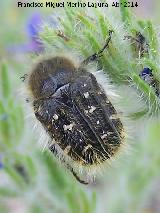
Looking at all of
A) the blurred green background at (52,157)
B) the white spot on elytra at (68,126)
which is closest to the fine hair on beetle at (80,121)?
the white spot on elytra at (68,126)

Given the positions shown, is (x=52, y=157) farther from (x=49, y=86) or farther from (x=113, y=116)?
(x=113, y=116)

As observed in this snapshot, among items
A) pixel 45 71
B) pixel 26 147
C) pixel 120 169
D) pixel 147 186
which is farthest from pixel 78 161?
pixel 120 169

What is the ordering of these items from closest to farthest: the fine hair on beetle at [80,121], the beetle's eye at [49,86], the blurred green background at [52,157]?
the fine hair on beetle at [80,121], the beetle's eye at [49,86], the blurred green background at [52,157]

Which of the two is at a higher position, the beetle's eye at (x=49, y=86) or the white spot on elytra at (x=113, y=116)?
the beetle's eye at (x=49, y=86)

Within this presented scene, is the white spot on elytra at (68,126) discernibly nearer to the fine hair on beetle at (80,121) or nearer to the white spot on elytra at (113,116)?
the fine hair on beetle at (80,121)

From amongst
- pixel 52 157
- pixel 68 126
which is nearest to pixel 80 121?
pixel 68 126
